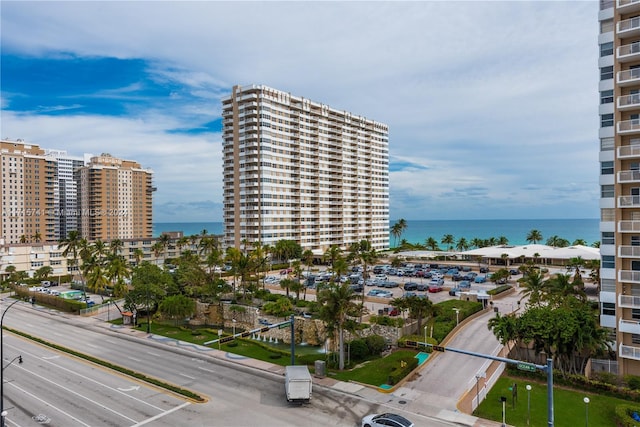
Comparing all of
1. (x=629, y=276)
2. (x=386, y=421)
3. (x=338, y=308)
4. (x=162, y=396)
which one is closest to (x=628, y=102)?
(x=629, y=276)

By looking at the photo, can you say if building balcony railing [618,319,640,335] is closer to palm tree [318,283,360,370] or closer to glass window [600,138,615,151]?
glass window [600,138,615,151]

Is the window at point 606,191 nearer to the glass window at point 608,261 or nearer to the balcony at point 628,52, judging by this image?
the glass window at point 608,261

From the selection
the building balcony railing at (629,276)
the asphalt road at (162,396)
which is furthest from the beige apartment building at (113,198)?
the building balcony railing at (629,276)

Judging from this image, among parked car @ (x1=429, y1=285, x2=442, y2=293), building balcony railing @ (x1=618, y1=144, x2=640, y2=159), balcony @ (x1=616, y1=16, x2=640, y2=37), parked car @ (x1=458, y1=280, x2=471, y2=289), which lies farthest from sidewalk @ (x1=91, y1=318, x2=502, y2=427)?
parked car @ (x1=458, y1=280, x2=471, y2=289)

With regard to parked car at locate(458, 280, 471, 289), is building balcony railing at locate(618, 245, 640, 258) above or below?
above

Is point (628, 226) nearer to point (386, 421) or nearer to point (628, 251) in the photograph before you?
point (628, 251)

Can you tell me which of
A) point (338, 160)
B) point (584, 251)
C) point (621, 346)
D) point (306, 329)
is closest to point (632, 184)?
point (621, 346)

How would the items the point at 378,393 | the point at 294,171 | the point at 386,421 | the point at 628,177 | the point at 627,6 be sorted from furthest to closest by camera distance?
1. the point at 294,171
2. the point at 627,6
3. the point at 628,177
4. the point at 378,393
5. the point at 386,421
